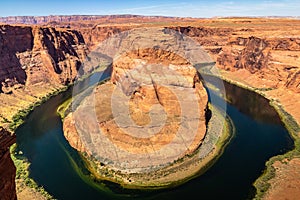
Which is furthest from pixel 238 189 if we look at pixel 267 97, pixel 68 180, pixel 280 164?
pixel 267 97

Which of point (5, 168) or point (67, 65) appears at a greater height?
point (5, 168)

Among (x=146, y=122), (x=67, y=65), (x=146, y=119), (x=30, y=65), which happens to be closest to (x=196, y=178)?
(x=146, y=122)

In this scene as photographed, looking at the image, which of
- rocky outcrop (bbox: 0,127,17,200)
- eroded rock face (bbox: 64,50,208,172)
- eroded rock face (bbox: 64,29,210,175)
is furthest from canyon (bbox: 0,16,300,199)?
rocky outcrop (bbox: 0,127,17,200)

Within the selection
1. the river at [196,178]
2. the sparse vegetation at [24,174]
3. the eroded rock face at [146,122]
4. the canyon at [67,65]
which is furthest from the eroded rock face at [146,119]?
the canyon at [67,65]

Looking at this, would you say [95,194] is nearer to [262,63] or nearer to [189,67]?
[189,67]

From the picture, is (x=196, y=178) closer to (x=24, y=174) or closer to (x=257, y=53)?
(x=24, y=174)

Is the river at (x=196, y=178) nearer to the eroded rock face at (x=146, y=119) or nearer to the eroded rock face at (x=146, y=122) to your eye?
the eroded rock face at (x=146, y=119)
